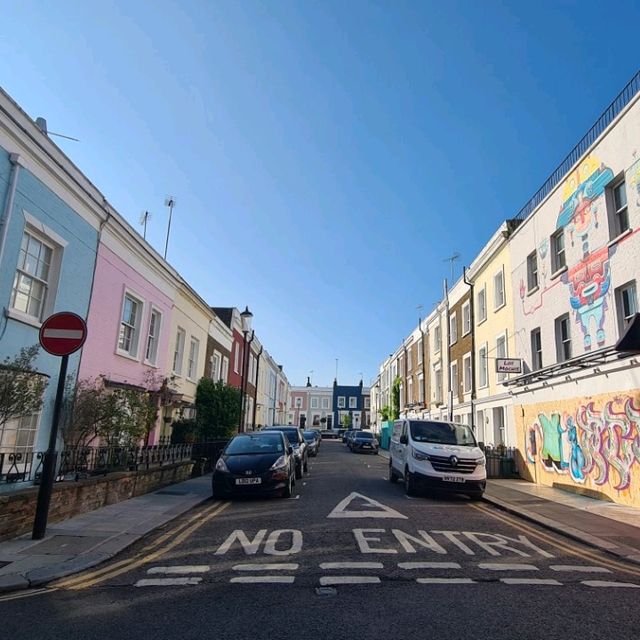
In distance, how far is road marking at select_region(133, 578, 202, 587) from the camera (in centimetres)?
555

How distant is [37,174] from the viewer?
10.3 m

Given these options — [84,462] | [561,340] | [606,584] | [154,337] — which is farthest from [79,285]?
[561,340]

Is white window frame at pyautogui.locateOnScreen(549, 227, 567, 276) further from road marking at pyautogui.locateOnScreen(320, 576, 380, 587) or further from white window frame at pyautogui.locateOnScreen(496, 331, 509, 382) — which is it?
road marking at pyautogui.locateOnScreen(320, 576, 380, 587)

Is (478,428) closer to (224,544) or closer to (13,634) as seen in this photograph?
(224,544)

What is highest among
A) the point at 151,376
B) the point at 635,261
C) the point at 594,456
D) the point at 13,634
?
the point at 635,261

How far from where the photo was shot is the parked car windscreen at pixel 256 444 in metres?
12.6

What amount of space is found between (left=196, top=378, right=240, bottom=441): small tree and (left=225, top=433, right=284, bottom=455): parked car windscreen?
27.2ft

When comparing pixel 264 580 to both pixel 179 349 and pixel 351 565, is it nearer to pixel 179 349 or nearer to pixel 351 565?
pixel 351 565

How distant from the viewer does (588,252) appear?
14531mm

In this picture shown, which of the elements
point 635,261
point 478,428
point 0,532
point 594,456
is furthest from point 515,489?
point 0,532

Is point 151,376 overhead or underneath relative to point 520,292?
underneath

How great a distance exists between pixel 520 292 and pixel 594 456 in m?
→ 7.48

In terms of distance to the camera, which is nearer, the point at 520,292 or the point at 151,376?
the point at 151,376

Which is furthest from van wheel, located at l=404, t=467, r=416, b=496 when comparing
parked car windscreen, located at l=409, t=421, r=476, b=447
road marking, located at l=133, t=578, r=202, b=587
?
road marking, located at l=133, t=578, r=202, b=587
